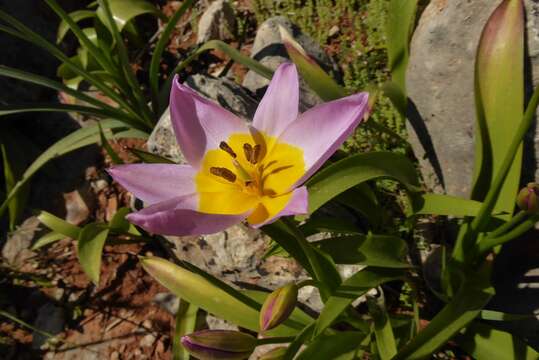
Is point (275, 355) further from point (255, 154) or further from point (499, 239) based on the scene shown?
point (499, 239)

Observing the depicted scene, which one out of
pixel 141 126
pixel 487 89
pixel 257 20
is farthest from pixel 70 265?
pixel 487 89

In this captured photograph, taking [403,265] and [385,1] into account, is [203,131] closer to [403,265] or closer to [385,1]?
[403,265]

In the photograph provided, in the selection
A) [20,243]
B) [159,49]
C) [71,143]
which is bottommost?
[20,243]

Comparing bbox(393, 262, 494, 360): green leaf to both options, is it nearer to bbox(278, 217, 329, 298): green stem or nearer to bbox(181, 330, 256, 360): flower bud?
bbox(278, 217, 329, 298): green stem

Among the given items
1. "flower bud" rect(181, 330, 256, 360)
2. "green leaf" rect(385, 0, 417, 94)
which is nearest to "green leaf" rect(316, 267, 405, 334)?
"flower bud" rect(181, 330, 256, 360)

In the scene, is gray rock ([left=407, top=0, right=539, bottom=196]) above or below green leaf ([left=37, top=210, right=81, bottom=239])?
above

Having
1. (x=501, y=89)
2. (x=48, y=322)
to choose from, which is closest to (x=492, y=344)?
(x=501, y=89)

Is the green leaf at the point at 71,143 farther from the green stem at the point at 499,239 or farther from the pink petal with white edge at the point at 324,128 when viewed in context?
the green stem at the point at 499,239
